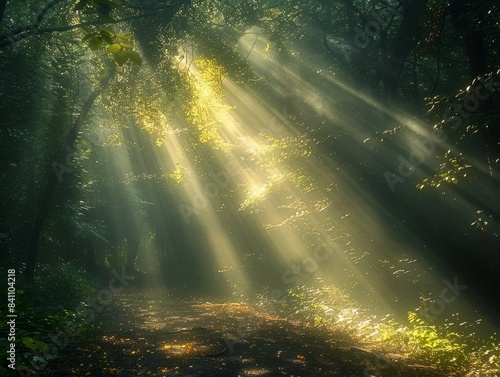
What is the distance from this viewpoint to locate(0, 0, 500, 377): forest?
27.7 feet

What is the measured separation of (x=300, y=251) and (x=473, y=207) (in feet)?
38.5

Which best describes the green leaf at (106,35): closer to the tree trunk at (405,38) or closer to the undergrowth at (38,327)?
the undergrowth at (38,327)

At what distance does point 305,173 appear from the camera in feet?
52.1

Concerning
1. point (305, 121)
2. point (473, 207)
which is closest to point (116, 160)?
A: point (305, 121)

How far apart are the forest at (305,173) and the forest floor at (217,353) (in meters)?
0.07

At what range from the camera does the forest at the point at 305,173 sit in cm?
845

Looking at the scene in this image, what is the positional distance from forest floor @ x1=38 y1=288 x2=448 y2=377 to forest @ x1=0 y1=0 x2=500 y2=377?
67 millimetres

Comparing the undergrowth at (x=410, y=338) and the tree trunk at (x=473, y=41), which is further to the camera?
the tree trunk at (x=473, y=41)

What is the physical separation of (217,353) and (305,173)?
822cm

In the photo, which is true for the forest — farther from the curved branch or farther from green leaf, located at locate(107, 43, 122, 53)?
green leaf, located at locate(107, 43, 122, 53)

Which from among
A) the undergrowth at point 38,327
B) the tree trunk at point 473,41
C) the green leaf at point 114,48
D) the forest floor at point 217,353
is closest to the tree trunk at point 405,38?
the tree trunk at point 473,41

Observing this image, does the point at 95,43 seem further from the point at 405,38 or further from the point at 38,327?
the point at 405,38

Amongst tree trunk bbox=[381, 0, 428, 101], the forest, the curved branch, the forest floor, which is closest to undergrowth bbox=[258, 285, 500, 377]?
the forest

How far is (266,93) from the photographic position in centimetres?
1873
